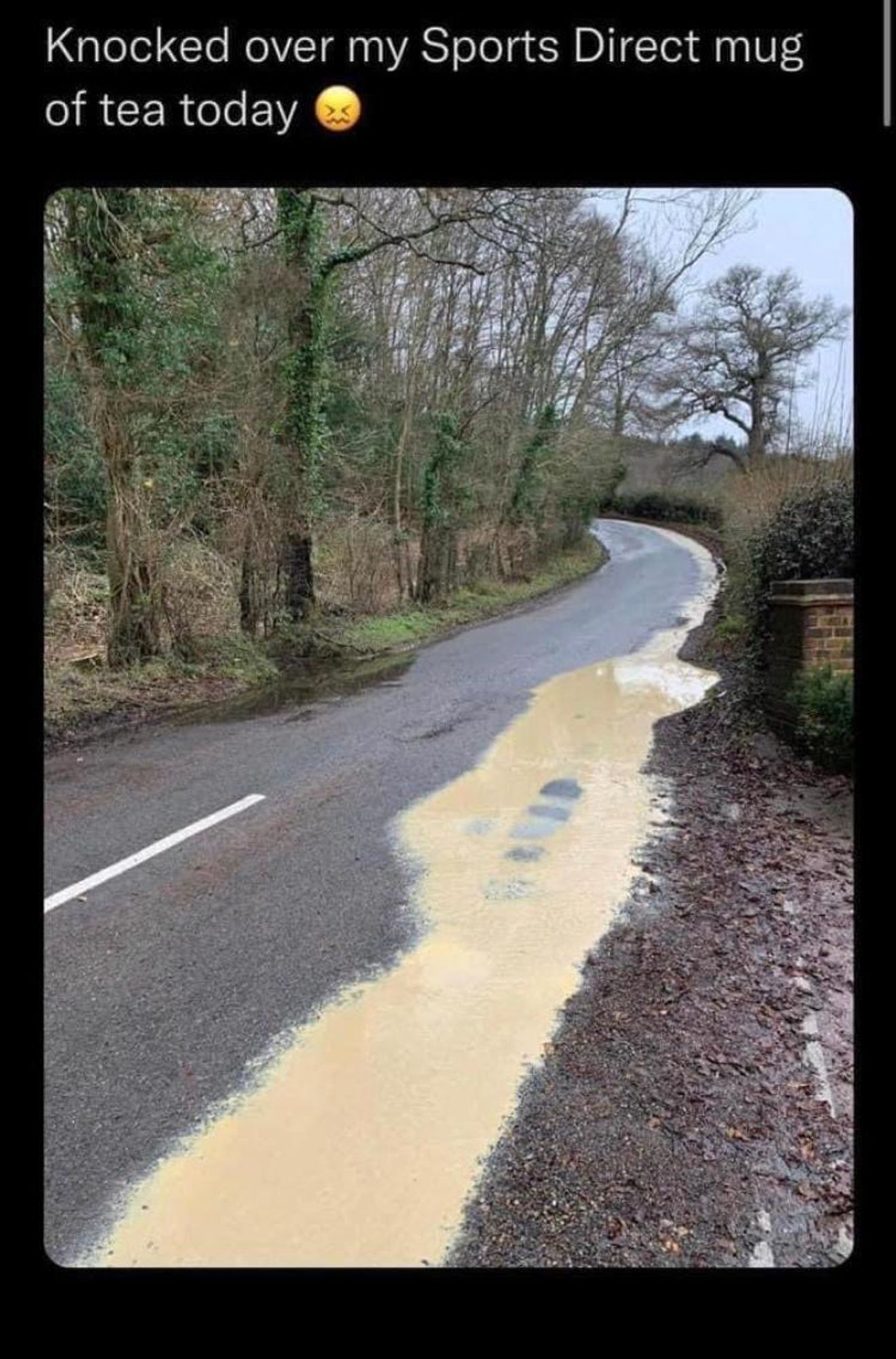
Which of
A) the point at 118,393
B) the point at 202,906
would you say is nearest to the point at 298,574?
the point at 118,393

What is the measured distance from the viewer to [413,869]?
392 cm

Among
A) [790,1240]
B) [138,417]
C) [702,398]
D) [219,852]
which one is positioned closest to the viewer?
[790,1240]

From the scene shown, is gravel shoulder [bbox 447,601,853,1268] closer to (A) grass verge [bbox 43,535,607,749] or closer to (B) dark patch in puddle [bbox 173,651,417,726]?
(B) dark patch in puddle [bbox 173,651,417,726]

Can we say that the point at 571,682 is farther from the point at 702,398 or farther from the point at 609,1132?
the point at 702,398

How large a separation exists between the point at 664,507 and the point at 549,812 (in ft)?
137

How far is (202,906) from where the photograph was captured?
3504 mm

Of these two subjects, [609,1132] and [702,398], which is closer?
[609,1132]

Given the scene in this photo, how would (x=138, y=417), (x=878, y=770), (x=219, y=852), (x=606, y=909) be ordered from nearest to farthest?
(x=878, y=770), (x=606, y=909), (x=219, y=852), (x=138, y=417)

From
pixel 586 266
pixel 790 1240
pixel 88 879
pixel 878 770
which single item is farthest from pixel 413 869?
pixel 586 266

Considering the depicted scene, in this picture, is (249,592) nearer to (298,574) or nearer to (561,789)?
(298,574)

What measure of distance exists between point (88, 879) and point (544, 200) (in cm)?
855

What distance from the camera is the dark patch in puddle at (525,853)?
4035 mm

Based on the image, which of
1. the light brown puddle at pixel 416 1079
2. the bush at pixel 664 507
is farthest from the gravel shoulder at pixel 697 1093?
the bush at pixel 664 507
